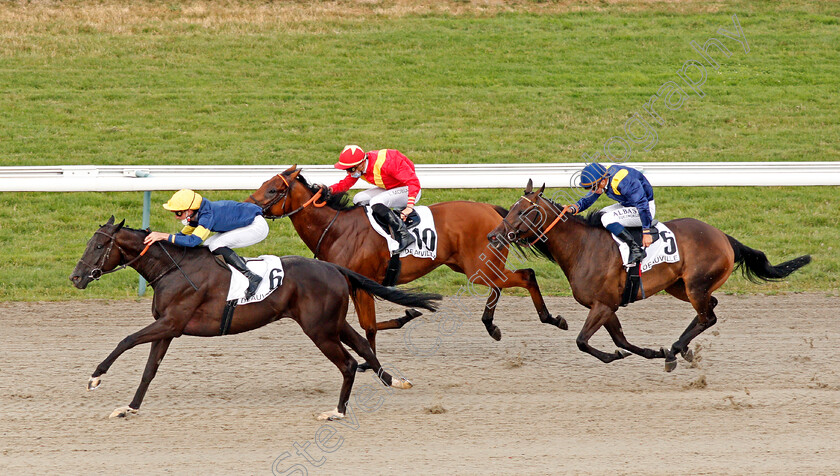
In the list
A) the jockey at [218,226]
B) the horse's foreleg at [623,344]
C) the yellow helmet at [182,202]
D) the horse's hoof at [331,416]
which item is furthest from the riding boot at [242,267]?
the horse's foreleg at [623,344]

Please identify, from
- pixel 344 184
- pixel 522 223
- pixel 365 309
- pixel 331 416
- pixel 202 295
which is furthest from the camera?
pixel 344 184

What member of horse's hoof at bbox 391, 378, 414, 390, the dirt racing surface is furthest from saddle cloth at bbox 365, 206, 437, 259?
horse's hoof at bbox 391, 378, 414, 390

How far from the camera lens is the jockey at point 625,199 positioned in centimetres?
645

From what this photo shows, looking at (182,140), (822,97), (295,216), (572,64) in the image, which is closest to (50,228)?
(182,140)

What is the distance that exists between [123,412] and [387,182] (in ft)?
9.23

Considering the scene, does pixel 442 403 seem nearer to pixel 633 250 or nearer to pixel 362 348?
pixel 362 348

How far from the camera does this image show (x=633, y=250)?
21.3 ft

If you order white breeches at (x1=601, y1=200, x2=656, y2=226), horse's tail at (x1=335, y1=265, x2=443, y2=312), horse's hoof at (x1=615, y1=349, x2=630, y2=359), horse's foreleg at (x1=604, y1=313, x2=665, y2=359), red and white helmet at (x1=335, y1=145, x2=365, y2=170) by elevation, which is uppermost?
red and white helmet at (x1=335, y1=145, x2=365, y2=170)

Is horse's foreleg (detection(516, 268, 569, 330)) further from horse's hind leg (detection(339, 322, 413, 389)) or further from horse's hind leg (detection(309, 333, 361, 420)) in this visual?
horse's hind leg (detection(309, 333, 361, 420))

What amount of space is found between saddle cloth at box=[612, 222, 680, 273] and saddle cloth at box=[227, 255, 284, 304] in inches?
96.8

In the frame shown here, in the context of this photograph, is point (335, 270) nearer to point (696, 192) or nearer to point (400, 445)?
point (400, 445)

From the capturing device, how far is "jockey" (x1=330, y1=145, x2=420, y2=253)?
23.1 feet

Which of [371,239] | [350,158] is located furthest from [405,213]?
[350,158]

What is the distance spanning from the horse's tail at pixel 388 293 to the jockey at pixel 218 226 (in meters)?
0.64
